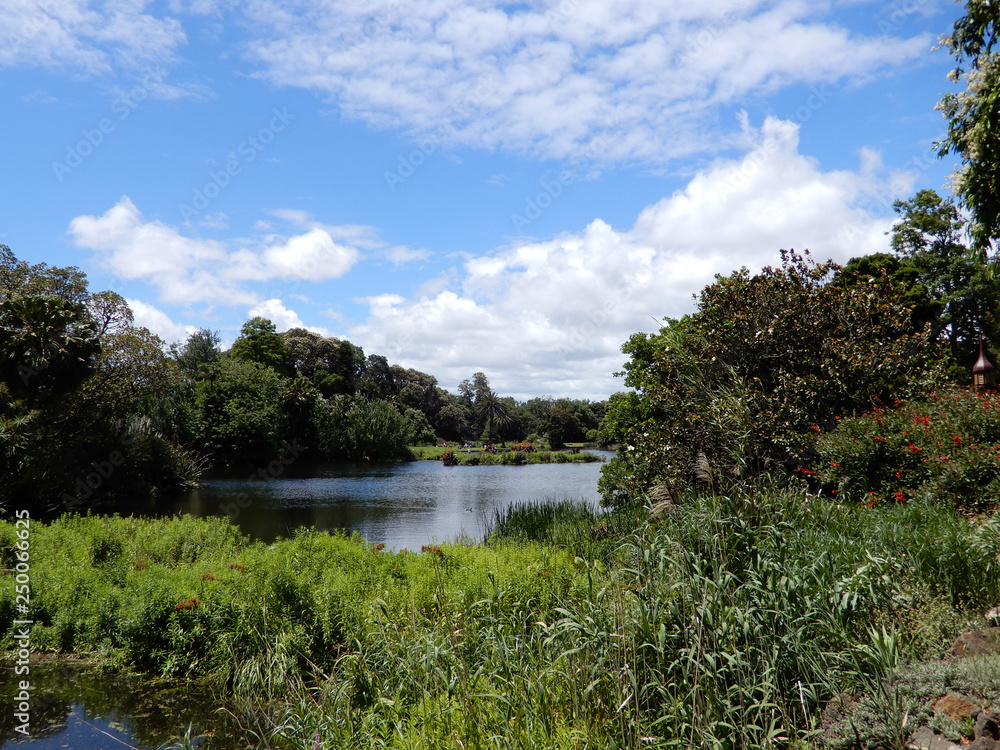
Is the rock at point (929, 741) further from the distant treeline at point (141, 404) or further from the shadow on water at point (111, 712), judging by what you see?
the distant treeline at point (141, 404)

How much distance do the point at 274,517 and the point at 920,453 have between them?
52.8 ft

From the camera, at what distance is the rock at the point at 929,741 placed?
→ 113 inches

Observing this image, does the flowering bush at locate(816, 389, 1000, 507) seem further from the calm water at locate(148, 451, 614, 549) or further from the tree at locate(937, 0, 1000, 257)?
the calm water at locate(148, 451, 614, 549)

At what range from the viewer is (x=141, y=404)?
23641 mm

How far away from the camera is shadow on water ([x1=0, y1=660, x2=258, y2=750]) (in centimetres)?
509

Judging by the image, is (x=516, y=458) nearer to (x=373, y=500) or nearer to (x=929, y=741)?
(x=373, y=500)

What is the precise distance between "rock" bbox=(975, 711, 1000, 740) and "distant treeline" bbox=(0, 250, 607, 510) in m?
18.9

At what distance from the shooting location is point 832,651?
12.4 feet

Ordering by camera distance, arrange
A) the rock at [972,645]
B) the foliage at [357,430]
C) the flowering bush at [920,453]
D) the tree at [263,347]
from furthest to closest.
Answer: the tree at [263,347]
the foliage at [357,430]
the flowering bush at [920,453]
the rock at [972,645]

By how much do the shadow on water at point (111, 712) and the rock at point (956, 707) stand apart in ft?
15.2

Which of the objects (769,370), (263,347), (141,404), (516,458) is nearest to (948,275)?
(769,370)

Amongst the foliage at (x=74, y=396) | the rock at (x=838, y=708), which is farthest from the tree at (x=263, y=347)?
the rock at (x=838, y=708)

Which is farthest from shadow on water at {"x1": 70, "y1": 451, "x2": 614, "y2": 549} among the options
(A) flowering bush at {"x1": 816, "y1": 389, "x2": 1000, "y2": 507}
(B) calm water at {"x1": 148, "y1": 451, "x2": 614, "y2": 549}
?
(A) flowering bush at {"x1": 816, "y1": 389, "x2": 1000, "y2": 507}

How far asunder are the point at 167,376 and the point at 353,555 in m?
19.1
